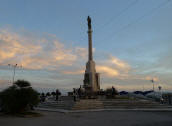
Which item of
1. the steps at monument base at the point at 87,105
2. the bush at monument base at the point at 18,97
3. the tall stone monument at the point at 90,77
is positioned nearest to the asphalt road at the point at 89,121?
the bush at monument base at the point at 18,97

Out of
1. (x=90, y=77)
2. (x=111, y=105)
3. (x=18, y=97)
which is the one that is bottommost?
(x=111, y=105)

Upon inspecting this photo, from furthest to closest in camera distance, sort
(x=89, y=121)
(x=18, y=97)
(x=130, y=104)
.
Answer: (x=130, y=104) → (x=18, y=97) → (x=89, y=121)

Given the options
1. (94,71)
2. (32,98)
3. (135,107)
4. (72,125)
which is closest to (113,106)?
(135,107)

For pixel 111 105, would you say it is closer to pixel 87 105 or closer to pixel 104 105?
pixel 104 105

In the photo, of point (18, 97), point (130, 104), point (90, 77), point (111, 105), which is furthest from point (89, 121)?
point (90, 77)

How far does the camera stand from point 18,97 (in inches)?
626

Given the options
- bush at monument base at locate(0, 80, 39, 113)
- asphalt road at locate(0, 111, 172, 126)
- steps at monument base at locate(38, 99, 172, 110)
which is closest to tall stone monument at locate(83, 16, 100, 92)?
steps at monument base at locate(38, 99, 172, 110)

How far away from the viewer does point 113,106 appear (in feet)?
66.1

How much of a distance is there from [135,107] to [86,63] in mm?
15421

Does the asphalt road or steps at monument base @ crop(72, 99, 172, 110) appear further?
steps at monument base @ crop(72, 99, 172, 110)

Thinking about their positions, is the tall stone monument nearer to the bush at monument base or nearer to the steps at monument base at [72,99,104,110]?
the steps at monument base at [72,99,104,110]

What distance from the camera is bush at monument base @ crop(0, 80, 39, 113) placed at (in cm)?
1559

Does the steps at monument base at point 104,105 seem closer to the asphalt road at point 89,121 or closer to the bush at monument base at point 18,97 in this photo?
the bush at monument base at point 18,97

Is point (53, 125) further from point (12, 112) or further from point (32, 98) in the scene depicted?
point (12, 112)
